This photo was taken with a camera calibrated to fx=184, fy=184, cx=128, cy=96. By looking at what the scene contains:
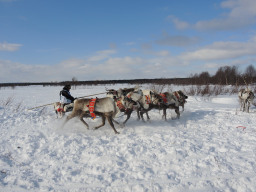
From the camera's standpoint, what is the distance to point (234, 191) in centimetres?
298

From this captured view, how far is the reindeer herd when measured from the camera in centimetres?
606

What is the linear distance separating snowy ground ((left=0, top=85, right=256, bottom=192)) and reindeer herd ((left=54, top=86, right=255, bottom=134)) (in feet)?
1.73

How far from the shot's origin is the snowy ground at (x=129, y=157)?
3.18 m

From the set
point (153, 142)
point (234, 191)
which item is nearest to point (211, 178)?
point (234, 191)

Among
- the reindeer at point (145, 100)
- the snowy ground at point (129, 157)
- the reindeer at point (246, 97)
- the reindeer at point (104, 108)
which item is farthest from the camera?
the reindeer at point (246, 97)

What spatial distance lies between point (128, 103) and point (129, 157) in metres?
2.28

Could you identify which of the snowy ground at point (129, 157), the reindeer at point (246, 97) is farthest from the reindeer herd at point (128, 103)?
the snowy ground at point (129, 157)

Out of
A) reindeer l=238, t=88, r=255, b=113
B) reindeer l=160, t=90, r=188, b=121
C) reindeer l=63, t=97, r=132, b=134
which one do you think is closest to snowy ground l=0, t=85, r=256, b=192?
reindeer l=63, t=97, r=132, b=134

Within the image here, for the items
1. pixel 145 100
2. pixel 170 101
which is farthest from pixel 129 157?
pixel 170 101

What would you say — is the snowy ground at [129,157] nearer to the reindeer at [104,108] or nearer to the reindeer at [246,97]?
Answer: the reindeer at [104,108]

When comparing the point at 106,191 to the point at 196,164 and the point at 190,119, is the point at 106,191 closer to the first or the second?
the point at 196,164

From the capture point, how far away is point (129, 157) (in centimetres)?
413

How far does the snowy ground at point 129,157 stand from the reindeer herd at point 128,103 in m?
0.53

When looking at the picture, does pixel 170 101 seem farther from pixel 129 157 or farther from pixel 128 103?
pixel 129 157
